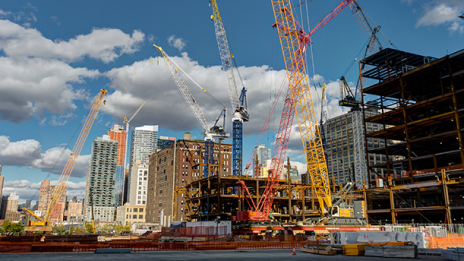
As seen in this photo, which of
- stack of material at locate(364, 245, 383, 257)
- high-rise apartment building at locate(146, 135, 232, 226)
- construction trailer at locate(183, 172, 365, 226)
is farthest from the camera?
high-rise apartment building at locate(146, 135, 232, 226)

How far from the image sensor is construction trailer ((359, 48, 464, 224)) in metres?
77.1

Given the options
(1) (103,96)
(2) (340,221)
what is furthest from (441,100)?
(1) (103,96)

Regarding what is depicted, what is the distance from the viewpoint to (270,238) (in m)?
55.8

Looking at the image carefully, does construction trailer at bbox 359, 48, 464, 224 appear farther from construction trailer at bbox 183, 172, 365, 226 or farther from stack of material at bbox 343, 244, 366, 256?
stack of material at bbox 343, 244, 366, 256

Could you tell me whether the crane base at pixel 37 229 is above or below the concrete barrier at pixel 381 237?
below

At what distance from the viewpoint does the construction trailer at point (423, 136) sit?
77.1 m

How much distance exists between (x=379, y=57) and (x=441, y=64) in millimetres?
18376

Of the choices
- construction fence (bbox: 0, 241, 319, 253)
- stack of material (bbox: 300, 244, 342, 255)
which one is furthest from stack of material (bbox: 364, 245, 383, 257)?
construction fence (bbox: 0, 241, 319, 253)

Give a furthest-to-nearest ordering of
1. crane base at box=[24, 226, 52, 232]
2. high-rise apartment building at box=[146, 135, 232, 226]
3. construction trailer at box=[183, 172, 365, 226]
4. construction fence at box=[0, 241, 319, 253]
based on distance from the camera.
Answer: high-rise apartment building at box=[146, 135, 232, 226] < crane base at box=[24, 226, 52, 232] < construction trailer at box=[183, 172, 365, 226] < construction fence at box=[0, 241, 319, 253]

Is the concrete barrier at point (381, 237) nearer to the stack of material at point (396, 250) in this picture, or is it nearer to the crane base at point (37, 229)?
the stack of material at point (396, 250)

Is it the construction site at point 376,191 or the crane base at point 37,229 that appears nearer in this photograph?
the construction site at point 376,191

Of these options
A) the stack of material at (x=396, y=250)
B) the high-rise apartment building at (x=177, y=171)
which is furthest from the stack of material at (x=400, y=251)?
the high-rise apartment building at (x=177, y=171)

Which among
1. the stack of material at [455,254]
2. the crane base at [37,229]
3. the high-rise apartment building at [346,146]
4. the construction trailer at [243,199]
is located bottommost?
the crane base at [37,229]

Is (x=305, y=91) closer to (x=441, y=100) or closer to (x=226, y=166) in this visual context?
(x=441, y=100)
